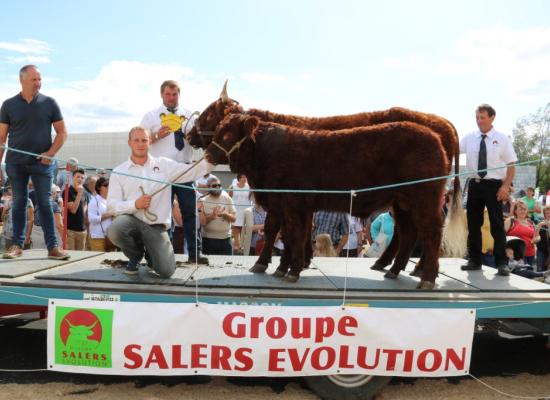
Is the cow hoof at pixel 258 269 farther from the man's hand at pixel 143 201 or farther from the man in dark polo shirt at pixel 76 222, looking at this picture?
the man in dark polo shirt at pixel 76 222

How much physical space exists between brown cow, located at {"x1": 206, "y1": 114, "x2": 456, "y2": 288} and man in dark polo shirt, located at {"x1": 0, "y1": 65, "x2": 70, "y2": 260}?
1797 mm

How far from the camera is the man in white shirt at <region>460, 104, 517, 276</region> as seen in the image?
5094 millimetres

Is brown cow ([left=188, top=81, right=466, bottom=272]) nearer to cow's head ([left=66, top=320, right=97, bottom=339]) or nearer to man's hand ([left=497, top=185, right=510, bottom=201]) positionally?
man's hand ([left=497, top=185, right=510, bottom=201])

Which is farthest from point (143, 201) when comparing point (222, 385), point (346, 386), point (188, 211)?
point (346, 386)

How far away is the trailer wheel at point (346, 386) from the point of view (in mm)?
3771

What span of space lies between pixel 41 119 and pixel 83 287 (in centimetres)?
206

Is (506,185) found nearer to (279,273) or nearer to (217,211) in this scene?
(279,273)

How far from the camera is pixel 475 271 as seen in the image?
517 centimetres

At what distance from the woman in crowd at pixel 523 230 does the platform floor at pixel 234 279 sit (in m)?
2.89

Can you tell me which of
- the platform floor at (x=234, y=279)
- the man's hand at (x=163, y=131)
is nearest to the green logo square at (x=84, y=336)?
the platform floor at (x=234, y=279)

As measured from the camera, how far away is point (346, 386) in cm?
379

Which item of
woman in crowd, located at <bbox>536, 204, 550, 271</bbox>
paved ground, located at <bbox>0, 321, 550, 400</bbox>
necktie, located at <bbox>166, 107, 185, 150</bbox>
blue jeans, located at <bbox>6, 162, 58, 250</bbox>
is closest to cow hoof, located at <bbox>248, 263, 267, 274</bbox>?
paved ground, located at <bbox>0, 321, 550, 400</bbox>

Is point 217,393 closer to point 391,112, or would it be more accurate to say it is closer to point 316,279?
point 316,279

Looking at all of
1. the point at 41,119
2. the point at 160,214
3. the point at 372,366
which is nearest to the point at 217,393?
the point at 372,366
